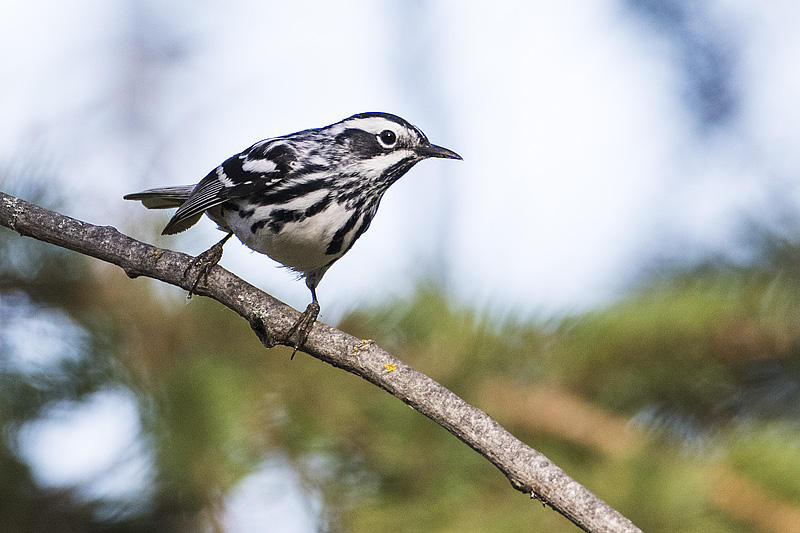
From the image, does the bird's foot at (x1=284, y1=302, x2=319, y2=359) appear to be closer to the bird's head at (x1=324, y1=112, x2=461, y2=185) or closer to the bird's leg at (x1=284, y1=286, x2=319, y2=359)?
the bird's leg at (x1=284, y1=286, x2=319, y2=359)

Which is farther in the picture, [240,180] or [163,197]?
[163,197]

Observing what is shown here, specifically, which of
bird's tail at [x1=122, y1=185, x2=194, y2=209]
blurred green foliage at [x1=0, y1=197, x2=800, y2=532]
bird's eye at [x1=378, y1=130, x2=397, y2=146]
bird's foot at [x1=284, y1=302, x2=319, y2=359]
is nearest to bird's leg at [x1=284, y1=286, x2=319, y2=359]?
bird's foot at [x1=284, y1=302, x2=319, y2=359]

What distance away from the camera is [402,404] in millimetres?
2410

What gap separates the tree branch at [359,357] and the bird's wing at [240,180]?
2.44 ft

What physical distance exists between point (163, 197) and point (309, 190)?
0.71 meters

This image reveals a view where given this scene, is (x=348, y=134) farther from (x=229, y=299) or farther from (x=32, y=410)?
(x=32, y=410)

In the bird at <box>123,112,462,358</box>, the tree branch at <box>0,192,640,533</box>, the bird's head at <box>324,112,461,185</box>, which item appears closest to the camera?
the tree branch at <box>0,192,640,533</box>

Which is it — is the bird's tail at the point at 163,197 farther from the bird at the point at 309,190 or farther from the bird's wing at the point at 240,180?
the bird's wing at the point at 240,180

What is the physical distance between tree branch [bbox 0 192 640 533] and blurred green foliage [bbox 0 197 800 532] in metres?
0.53

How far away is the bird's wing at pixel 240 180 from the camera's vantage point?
2.79 m

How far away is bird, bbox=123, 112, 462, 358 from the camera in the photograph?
8.87ft

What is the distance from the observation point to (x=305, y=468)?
2.43 meters

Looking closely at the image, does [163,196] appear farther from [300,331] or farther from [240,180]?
[300,331]

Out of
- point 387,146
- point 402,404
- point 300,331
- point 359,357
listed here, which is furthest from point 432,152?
point 359,357
